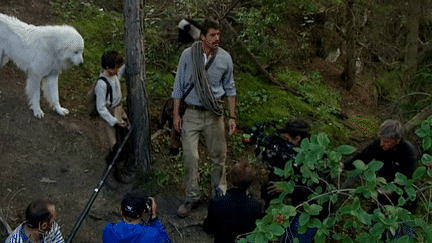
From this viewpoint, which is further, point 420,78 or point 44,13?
point 44,13

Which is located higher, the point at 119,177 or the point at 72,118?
the point at 72,118

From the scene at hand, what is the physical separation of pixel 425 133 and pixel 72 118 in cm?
524

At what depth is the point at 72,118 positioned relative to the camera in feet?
22.1

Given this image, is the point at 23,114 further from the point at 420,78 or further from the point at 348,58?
the point at 348,58

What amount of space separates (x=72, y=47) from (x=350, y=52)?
20.0 feet

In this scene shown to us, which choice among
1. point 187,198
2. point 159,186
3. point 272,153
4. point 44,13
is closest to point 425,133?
point 272,153

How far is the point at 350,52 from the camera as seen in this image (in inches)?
385

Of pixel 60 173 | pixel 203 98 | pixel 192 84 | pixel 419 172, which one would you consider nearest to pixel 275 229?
pixel 419 172

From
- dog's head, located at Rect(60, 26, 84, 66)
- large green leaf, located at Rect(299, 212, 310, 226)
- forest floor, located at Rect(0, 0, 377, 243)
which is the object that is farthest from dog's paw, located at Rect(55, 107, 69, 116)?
large green leaf, located at Rect(299, 212, 310, 226)

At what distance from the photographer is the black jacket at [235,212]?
12.1 feet

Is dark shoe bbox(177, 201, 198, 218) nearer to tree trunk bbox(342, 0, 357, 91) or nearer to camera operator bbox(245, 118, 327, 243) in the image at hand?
camera operator bbox(245, 118, 327, 243)

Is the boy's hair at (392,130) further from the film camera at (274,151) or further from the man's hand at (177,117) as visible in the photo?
the man's hand at (177,117)

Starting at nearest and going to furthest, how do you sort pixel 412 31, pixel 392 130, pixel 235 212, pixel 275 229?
pixel 275 229 < pixel 235 212 < pixel 392 130 < pixel 412 31

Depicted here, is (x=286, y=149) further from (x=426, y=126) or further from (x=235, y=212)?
(x=426, y=126)
